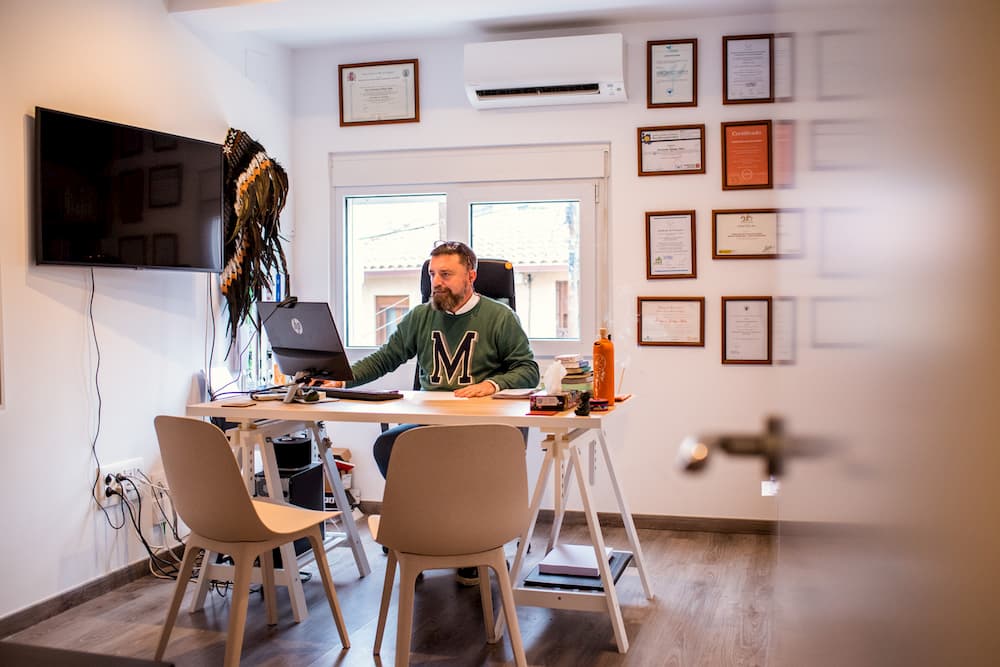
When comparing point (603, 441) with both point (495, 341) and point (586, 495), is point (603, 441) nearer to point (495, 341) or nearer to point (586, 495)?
point (586, 495)

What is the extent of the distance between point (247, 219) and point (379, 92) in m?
1.19

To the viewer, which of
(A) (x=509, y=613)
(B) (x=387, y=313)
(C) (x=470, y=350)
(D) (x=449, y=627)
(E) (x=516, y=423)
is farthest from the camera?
(B) (x=387, y=313)

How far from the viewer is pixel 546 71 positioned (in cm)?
398

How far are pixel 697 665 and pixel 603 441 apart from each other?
792mm

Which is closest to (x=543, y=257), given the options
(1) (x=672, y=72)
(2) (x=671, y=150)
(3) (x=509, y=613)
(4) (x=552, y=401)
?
(2) (x=671, y=150)

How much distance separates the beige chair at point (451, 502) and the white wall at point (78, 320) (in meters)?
1.47

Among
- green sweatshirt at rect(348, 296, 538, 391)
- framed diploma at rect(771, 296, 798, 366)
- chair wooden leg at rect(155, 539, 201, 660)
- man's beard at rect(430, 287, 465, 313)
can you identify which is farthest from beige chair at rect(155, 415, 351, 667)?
framed diploma at rect(771, 296, 798, 366)

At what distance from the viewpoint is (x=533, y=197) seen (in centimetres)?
427

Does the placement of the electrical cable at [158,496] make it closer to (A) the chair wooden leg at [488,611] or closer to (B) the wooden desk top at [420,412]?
(B) the wooden desk top at [420,412]

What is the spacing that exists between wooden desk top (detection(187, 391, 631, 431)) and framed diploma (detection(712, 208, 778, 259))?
158 cm

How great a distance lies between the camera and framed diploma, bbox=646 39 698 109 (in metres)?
3.99

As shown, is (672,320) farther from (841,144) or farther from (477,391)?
(841,144)

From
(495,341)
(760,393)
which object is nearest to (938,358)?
(495,341)

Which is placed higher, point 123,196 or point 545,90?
point 545,90
